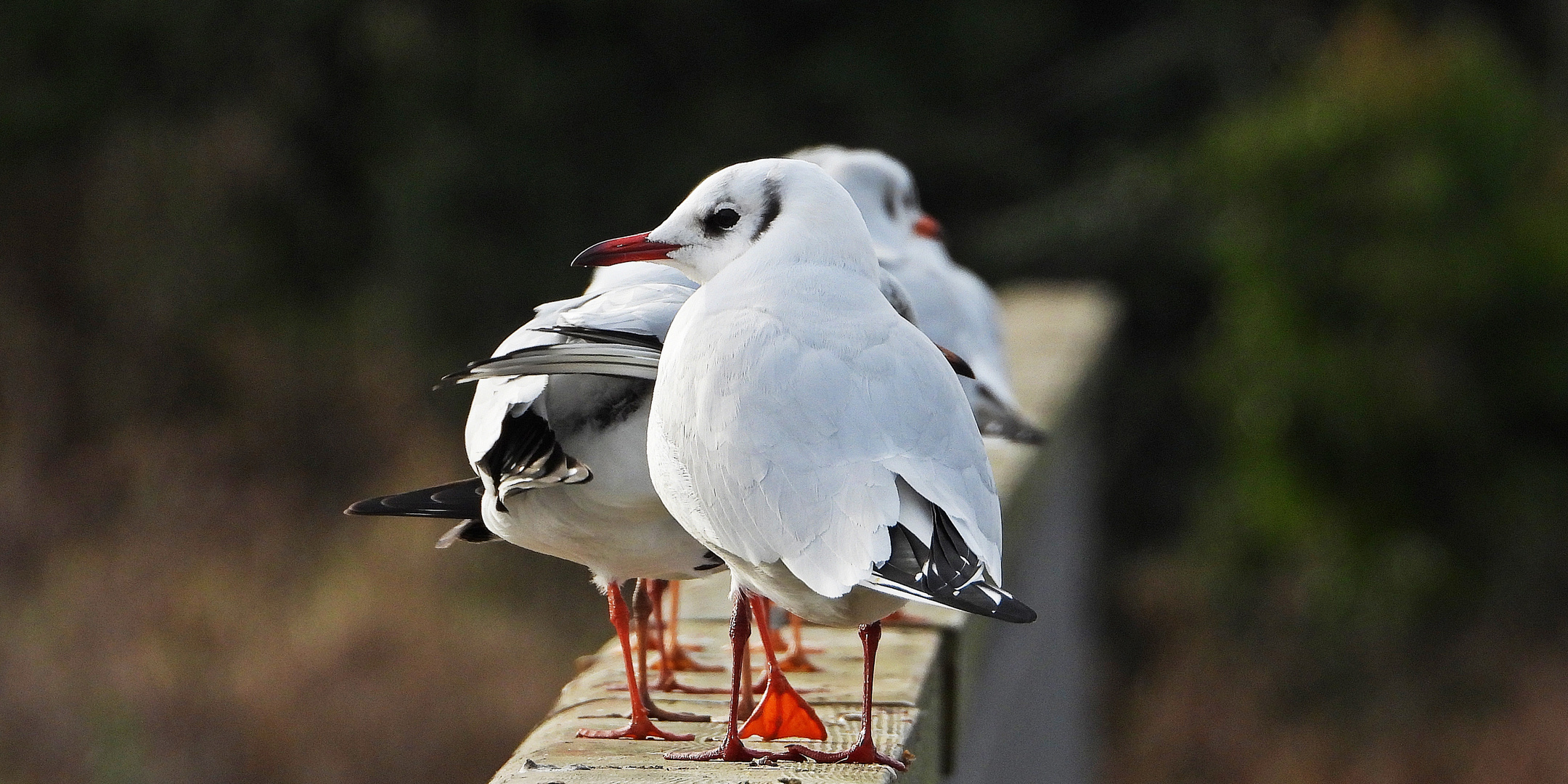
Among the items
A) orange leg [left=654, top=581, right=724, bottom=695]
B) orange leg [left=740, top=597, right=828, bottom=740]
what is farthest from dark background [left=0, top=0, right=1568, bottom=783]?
orange leg [left=740, top=597, right=828, bottom=740]

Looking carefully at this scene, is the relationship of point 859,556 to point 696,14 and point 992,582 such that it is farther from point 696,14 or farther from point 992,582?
point 696,14

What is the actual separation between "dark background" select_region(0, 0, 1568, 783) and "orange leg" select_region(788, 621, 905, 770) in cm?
386

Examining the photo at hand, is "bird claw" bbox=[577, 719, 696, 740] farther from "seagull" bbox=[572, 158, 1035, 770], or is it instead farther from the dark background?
the dark background

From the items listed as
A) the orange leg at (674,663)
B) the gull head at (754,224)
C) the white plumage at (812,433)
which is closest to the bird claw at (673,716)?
the orange leg at (674,663)

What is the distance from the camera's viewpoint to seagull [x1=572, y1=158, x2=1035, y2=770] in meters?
1.41

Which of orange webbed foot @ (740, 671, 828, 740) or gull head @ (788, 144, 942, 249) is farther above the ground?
→ gull head @ (788, 144, 942, 249)

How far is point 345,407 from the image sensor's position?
8992 millimetres

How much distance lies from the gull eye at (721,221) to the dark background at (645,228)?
3.94m

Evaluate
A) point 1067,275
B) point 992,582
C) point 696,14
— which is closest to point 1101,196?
point 1067,275

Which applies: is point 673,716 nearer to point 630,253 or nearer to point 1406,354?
point 630,253

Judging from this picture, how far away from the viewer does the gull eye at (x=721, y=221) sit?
1.70 m

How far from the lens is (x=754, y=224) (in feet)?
5.56

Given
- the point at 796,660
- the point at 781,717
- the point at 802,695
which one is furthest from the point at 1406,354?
the point at 781,717

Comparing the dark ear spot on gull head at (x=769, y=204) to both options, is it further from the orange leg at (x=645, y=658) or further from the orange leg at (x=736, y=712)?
the orange leg at (x=645, y=658)
